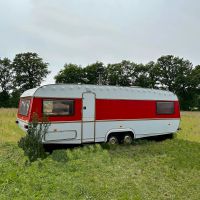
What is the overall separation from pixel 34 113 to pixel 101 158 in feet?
11.3

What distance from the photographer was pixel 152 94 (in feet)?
53.4

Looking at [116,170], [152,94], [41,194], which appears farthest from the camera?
[152,94]

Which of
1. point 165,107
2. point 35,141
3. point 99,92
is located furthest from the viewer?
point 165,107

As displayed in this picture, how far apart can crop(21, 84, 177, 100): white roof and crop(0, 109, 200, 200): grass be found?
101 inches

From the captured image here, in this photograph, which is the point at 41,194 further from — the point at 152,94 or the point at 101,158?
the point at 152,94

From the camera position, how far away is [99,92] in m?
14.2

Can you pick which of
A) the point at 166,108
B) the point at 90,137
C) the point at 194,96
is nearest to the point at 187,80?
the point at 194,96

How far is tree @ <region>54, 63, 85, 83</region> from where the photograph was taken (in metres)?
71.8

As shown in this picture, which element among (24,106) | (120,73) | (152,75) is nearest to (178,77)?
(152,75)

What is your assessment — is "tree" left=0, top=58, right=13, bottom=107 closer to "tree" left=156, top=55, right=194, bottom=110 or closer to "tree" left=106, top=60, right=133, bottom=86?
"tree" left=106, top=60, right=133, bottom=86

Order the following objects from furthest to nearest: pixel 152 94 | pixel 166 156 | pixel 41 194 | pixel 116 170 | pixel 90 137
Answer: pixel 152 94 → pixel 90 137 → pixel 166 156 → pixel 116 170 → pixel 41 194

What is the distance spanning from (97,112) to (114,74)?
62955 mm

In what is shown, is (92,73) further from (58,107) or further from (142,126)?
(58,107)

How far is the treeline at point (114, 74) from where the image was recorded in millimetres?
70338
